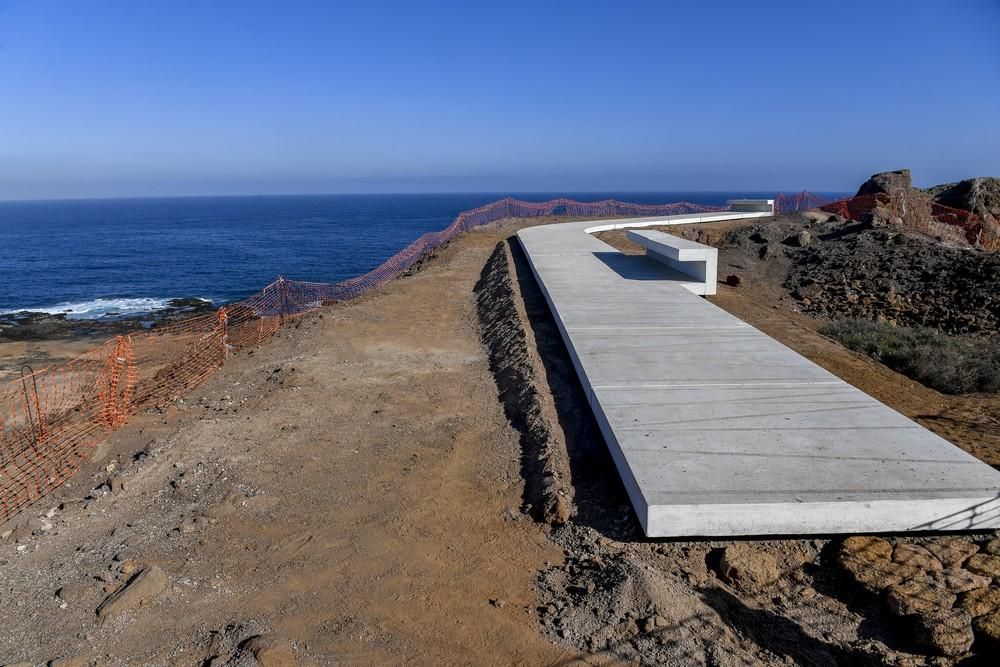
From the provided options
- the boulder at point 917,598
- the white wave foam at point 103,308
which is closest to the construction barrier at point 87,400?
the boulder at point 917,598

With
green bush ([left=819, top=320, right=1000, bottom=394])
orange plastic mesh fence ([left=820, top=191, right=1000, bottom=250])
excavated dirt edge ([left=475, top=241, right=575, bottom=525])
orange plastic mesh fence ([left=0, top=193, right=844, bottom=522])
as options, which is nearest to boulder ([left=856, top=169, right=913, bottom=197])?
orange plastic mesh fence ([left=820, top=191, right=1000, bottom=250])

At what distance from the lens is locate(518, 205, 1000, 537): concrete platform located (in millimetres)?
5266

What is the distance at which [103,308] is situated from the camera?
31047mm

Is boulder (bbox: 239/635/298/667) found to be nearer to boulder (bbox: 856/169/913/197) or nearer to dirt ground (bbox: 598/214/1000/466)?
dirt ground (bbox: 598/214/1000/466)

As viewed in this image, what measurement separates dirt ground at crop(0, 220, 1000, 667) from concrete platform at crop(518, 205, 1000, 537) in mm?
254

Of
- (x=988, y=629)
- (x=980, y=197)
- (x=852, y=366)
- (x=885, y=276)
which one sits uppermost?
(x=980, y=197)

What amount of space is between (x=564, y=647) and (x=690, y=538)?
151 centimetres

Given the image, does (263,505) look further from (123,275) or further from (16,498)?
(123,275)

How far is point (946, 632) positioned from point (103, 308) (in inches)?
1299

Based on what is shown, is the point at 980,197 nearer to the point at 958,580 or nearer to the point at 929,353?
the point at 929,353

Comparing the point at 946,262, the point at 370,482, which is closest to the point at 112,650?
the point at 370,482

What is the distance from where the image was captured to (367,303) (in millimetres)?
15703

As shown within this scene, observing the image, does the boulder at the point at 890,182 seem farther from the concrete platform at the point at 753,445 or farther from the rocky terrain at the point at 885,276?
the concrete platform at the point at 753,445

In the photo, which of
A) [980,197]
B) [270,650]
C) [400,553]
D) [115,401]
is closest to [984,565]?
[400,553]
